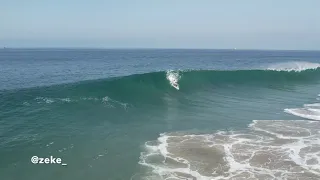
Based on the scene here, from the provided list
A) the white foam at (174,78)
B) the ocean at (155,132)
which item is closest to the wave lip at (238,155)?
the ocean at (155,132)

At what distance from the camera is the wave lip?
363 inches

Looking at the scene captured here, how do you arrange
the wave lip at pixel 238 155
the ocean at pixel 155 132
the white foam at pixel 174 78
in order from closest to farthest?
the wave lip at pixel 238 155, the ocean at pixel 155 132, the white foam at pixel 174 78

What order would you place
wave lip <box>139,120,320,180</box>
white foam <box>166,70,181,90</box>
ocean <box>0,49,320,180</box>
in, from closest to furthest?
wave lip <box>139,120,320,180</box>, ocean <box>0,49,320,180</box>, white foam <box>166,70,181,90</box>

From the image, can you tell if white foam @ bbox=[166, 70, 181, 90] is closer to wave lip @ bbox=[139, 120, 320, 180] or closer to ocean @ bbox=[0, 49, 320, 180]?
ocean @ bbox=[0, 49, 320, 180]

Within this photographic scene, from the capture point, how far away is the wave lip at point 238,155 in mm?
9219

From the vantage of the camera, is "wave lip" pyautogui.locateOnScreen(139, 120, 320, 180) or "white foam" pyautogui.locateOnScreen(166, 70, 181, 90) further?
"white foam" pyautogui.locateOnScreen(166, 70, 181, 90)

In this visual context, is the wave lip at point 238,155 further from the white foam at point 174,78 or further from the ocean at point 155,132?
the white foam at point 174,78

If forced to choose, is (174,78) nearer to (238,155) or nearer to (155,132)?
(155,132)

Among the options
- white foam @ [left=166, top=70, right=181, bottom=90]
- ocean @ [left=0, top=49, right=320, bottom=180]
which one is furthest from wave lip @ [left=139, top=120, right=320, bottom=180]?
white foam @ [left=166, top=70, right=181, bottom=90]

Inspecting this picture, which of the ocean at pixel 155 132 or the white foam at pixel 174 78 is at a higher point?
the white foam at pixel 174 78

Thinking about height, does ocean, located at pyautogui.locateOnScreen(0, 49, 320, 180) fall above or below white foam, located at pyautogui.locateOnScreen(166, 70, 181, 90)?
below

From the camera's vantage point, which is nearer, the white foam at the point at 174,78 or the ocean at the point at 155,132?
the ocean at the point at 155,132

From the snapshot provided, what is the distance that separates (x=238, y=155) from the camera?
10.8 m

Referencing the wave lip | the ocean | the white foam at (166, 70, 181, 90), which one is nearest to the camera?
the wave lip
